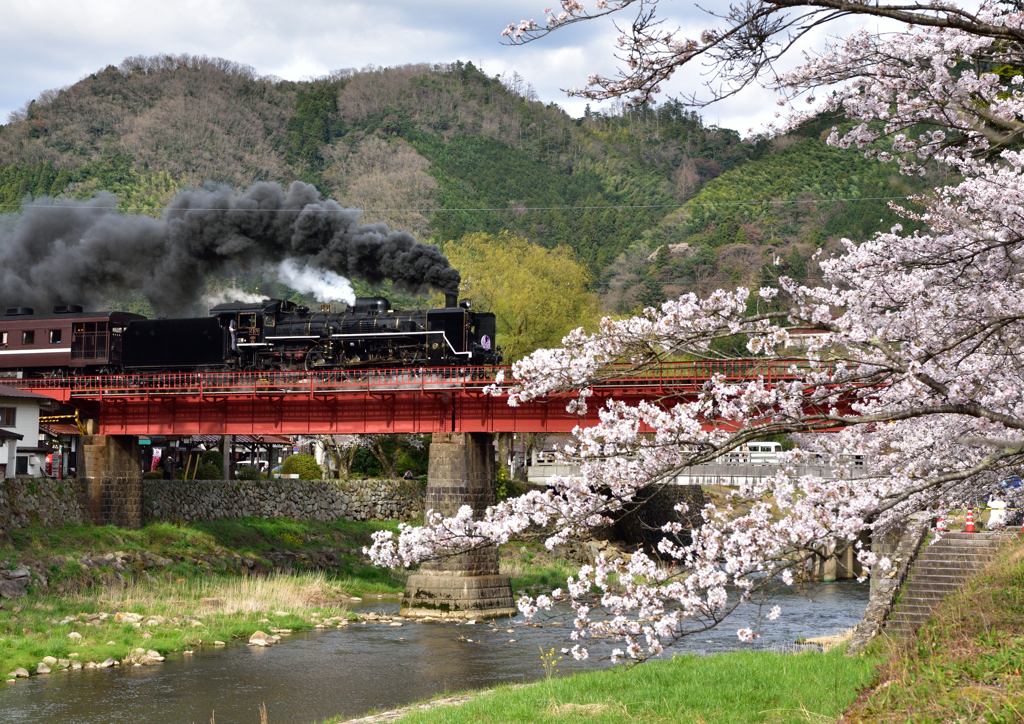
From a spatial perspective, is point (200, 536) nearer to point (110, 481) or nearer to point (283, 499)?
point (110, 481)

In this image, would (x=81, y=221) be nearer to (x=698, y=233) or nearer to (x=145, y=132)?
(x=698, y=233)

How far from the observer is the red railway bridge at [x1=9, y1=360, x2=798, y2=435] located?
2981 cm

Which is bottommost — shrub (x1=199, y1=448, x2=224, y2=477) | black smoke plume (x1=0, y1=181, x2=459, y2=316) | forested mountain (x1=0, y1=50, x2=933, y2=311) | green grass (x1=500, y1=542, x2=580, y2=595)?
green grass (x1=500, y1=542, x2=580, y2=595)

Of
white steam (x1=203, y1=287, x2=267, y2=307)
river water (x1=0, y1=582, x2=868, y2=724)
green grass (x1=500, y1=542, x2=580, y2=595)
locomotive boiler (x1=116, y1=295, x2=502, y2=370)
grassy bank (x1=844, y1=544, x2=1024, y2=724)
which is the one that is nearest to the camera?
grassy bank (x1=844, y1=544, x2=1024, y2=724)

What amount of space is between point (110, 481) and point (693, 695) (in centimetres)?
2770

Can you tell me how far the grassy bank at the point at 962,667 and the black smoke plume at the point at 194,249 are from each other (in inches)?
1086

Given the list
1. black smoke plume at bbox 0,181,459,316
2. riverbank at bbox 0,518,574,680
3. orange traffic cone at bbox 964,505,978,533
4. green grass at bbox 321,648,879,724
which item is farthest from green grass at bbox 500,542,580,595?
green grass at bbox 321,648,879,724

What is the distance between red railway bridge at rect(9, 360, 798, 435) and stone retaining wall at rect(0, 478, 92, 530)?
104 inches

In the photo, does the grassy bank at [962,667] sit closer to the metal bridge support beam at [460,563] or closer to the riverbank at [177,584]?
the riverbank at [177,584]

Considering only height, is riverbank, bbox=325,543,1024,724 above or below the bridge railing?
below

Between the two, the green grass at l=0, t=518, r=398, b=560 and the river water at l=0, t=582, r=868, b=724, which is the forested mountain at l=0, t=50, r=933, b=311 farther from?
the river water at l=0, t=582, r=868, b=724

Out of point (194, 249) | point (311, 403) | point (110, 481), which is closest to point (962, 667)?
point (311, 403)

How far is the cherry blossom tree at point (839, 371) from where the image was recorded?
7.80 m

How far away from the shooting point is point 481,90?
16125cm
